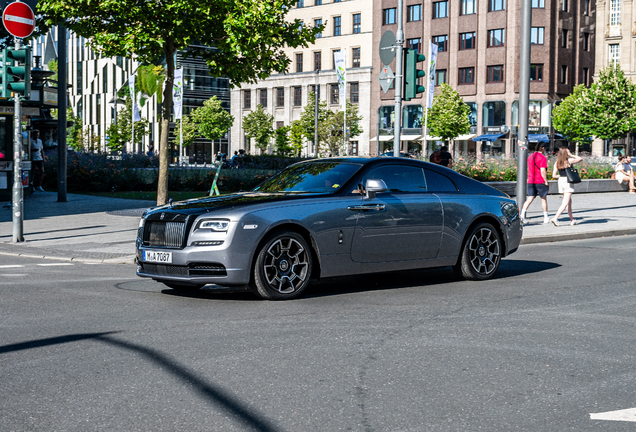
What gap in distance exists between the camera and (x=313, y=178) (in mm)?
8742

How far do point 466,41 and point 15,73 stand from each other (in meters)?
61.0

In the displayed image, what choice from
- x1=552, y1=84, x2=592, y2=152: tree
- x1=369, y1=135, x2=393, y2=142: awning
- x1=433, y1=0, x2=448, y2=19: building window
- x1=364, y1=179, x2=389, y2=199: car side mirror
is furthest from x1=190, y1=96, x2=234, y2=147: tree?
x1=364, y1=179, x2=389, y2=199: car side mirror

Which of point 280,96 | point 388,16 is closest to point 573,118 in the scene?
point 388,16

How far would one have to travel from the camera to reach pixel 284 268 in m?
7.91

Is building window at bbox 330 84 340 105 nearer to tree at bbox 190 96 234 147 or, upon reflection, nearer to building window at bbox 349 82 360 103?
building window at bbox 349 82 360 103

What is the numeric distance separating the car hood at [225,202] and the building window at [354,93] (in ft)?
232

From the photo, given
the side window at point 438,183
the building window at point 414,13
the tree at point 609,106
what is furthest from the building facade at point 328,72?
the side window at point 438,183

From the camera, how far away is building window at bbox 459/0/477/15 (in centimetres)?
6912

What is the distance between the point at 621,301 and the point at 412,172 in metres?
2.60

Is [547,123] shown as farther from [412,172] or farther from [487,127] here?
[412,172]

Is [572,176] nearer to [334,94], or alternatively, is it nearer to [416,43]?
[416,43]

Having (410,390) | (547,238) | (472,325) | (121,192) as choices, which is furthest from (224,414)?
(121,192)

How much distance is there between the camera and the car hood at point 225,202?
7795 mm

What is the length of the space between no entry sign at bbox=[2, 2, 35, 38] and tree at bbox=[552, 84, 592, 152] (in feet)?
178
